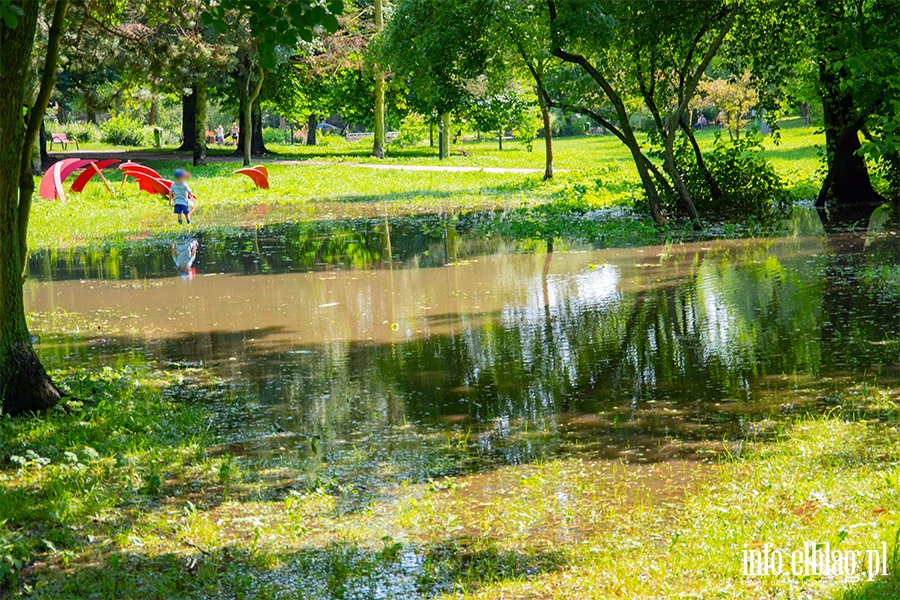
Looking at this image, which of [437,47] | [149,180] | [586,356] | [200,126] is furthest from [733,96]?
[586,356]

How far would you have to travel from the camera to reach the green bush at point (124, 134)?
174ft

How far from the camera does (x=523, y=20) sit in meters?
18.3

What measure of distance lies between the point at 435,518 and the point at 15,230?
4442 mm

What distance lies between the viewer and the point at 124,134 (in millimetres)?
52969

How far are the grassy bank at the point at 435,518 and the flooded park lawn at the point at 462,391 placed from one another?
2 centimetres

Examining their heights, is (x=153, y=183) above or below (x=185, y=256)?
above

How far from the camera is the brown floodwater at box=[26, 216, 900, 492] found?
7512 mm

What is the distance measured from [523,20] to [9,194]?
12.4m

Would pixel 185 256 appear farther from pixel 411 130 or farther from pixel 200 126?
pixel 411 130

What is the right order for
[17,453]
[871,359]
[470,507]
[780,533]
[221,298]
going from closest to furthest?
[780,533], [470,507], [17,453], [871,359], [221,298]

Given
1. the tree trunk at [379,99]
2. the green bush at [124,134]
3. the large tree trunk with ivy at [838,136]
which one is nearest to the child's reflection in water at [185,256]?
the large tree trunk with ivy at [838,136]

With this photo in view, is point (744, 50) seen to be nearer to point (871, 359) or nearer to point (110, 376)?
point (871, 359)

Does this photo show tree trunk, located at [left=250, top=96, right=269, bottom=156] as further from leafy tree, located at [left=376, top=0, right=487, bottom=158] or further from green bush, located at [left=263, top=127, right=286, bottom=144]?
leafy tree, located at [left=376, top=0, right=487, bottom=158]

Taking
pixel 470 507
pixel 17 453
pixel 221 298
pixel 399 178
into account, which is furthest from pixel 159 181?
pixel 470 507
